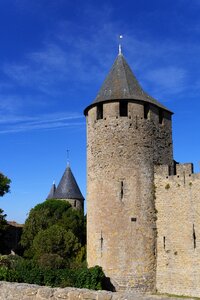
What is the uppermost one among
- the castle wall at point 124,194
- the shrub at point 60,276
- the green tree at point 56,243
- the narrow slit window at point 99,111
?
the narrow slit window at point 99,111

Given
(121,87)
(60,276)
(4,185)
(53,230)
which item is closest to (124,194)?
(60,276)

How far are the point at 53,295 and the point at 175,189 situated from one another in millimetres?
9418

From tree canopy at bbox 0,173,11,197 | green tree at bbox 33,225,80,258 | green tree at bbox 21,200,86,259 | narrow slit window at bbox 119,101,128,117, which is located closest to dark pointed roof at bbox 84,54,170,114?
narrow slit window at bbox 119,101,128,117

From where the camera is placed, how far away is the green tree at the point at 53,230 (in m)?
23.6

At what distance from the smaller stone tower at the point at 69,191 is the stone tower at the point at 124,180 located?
16.4 meters

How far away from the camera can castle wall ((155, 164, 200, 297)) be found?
14.3 metres

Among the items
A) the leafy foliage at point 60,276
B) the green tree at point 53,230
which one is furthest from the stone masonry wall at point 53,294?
the green tree at point 53,230

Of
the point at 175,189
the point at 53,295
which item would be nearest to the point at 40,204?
the point at 175,189

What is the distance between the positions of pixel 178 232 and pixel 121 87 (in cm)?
666

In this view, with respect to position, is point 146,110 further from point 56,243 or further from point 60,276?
Result: point 56,243

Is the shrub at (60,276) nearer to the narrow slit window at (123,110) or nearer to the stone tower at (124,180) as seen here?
the stone tower at (124,180)

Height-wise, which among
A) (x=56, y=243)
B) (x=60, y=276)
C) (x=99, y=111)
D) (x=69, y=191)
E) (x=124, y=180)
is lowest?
(x=60, y=276)

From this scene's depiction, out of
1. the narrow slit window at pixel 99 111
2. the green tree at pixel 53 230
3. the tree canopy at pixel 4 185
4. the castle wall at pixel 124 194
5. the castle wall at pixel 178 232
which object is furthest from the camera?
the tree canopy at pixel 4 185

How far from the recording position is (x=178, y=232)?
14.9m
